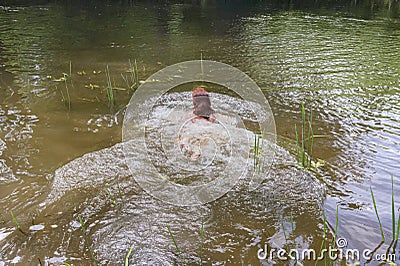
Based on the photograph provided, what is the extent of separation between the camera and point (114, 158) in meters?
4.55

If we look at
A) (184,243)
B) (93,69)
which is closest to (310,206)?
(184,243)

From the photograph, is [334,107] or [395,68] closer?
[334,107]

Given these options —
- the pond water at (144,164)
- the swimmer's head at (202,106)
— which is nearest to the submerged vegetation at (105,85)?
the pond water at (144,164)

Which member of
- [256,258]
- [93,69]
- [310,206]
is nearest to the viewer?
[256,258]

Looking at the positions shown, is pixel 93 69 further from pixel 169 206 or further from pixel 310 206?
pixel 310 206

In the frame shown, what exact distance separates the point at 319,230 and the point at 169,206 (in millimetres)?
1455
